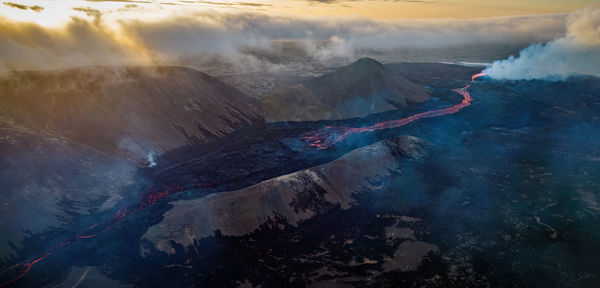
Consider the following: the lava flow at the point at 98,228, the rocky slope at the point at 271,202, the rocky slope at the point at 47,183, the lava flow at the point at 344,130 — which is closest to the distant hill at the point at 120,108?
the rocky slope at the point at 47,183

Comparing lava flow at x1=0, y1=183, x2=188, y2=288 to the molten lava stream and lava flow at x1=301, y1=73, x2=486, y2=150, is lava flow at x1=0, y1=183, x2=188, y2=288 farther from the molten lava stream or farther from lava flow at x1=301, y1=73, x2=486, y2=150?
lava flow at x1=301, y1=73, x2=486, y2=150

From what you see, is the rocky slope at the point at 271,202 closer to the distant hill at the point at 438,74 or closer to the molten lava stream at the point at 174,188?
the molten lava stream at the point at 174,188

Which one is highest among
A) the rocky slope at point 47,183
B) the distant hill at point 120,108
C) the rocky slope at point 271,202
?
the distant hill at point 120,108

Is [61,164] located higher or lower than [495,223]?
higher

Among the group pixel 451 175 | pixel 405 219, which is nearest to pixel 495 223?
pixel 405 219

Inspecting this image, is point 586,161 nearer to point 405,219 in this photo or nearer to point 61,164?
point 405,219
